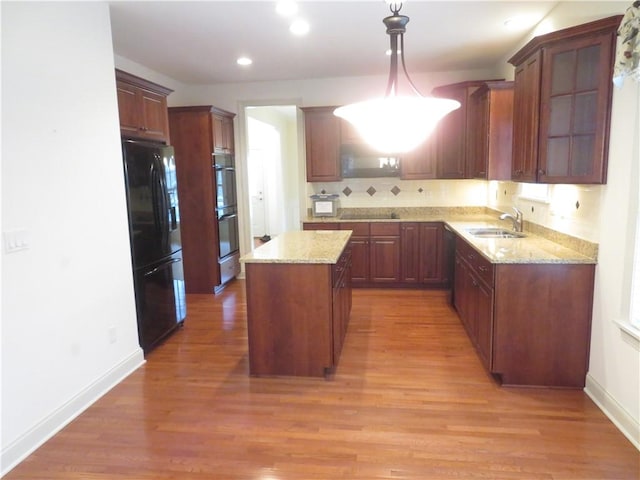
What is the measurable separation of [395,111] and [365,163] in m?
3.81

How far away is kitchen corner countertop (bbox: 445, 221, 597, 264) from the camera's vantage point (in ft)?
9.16

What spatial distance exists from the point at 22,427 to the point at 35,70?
6.36ft

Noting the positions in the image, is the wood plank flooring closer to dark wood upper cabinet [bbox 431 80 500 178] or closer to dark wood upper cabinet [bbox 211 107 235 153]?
dark wood upper cabinet [bbox 431 80 500 178]

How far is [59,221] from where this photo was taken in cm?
258

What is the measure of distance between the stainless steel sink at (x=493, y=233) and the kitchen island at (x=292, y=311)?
5.60ft

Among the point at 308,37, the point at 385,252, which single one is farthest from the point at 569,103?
the point at 385,252

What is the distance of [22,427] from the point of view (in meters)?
2.30

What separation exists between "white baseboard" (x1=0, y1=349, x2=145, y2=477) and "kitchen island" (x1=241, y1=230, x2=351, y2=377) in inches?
37.4

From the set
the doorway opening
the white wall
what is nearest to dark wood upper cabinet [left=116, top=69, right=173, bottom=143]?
the white wall

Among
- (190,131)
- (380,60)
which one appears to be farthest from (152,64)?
(380,60)

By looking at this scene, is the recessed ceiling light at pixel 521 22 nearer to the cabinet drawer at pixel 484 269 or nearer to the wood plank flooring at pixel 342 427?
the cabinet drawer at pixel 484 269

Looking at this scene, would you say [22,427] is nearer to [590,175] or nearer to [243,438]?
[243,438]

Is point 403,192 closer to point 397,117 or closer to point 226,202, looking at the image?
point 226,202

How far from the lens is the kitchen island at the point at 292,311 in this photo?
9.81 feet
